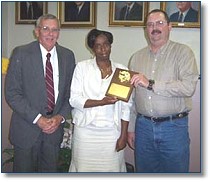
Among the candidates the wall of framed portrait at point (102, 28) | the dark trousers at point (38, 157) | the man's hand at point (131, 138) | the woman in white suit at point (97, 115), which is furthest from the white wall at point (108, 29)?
the dark trousers at point (38, 157)

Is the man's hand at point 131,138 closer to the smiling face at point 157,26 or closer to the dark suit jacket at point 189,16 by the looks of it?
the smiling face at point 157,26

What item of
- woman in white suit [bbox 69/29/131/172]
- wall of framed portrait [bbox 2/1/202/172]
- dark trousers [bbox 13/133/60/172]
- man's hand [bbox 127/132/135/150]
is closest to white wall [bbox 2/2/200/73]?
wall of framed portrait [bbox 2/1/202/172]

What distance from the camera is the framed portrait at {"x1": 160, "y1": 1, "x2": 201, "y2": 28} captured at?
174 cm

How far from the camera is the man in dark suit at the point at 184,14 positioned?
1753mm

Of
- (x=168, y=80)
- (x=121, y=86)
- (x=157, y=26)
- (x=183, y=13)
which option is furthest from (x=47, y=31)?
(x=183, y=13)

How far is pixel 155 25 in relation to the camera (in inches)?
64.1

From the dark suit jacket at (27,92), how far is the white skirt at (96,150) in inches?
6.6

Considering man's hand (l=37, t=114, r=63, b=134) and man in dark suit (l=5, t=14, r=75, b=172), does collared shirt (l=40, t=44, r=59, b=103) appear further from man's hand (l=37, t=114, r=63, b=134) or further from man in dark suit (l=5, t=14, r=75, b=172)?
man's hand (l=37, t=114, r=63, b=134)

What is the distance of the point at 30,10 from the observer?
185 centimetres

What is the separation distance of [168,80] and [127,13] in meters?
0.55

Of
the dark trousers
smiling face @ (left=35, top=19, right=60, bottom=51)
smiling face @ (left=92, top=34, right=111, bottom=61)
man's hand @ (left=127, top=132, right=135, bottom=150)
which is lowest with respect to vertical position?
the dark trousers

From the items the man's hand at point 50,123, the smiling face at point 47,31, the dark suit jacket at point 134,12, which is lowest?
the man's hand at point 50,123

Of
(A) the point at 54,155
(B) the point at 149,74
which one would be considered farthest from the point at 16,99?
(B) the point at 149,74

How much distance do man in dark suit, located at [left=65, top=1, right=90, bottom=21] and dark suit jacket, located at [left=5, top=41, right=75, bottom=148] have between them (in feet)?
1.11
